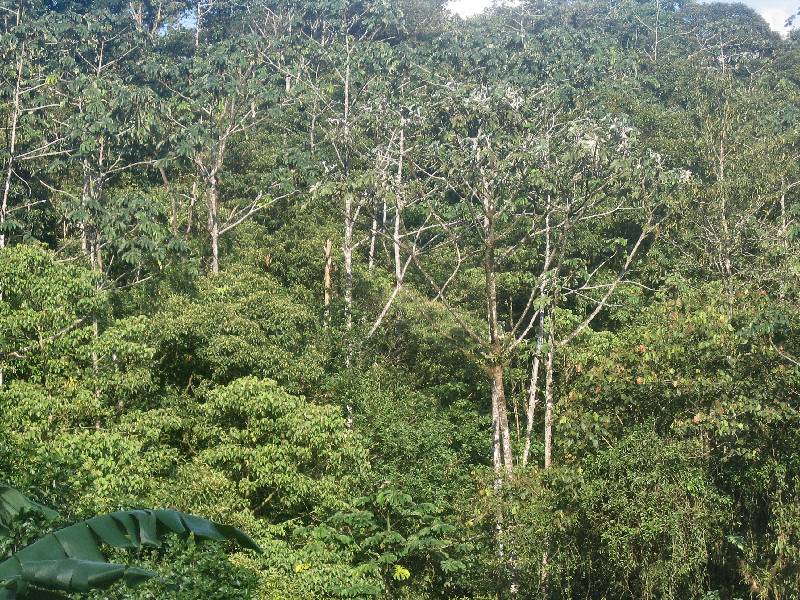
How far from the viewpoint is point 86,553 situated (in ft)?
12.0

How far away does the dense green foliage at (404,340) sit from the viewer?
36.1 ft

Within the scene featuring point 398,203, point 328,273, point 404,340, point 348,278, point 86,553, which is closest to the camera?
point 86,553

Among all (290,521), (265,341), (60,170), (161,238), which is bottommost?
(290,521)

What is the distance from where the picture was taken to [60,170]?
22.6 meters

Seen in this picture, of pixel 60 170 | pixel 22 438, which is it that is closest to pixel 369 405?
pixel 22 438

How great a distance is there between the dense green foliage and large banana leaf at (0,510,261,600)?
2.60 ft

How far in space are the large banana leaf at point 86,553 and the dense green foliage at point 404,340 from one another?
2.60 ft

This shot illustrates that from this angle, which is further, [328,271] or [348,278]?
[328,271]

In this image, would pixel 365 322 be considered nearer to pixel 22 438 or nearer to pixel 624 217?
pixel 624 217

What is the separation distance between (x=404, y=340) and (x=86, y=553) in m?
17.0

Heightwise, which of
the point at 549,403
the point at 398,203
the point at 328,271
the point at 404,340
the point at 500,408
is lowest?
the point at 549,403

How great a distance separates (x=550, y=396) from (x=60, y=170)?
1303cm

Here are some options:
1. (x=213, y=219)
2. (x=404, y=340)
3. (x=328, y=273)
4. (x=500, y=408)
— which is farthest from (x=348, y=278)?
(x=500, y=408)

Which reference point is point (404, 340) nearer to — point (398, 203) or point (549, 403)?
point (398, 203)
